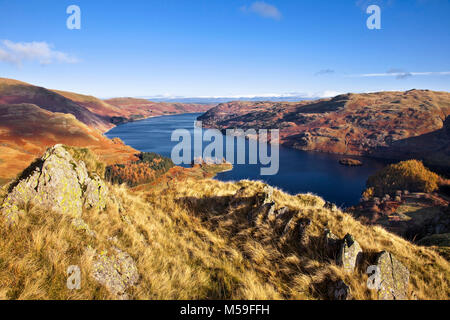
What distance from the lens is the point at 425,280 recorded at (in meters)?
5.89

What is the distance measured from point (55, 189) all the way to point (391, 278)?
8707 millimetres

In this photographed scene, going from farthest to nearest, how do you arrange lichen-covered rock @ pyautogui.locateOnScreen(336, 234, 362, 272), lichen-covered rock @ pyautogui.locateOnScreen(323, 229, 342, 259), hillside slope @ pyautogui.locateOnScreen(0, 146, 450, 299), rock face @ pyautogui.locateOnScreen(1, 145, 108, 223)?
lichen-covered rock @ pyautogui.locateOnScreen(323, 229, 342, 259)
lichen-covered rock @ pyautogui.locateOnScreen(336, 234, 362, 272)
rock face @ pyautogui.locateOnScreen(1, 145, 108, 223)
hillside slope @ pyautogui.locateOnScreen(0, 146, 450, 299)

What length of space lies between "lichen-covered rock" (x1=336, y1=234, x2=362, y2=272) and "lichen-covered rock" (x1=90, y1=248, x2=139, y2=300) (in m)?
5.05

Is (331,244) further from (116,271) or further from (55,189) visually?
(55,189)

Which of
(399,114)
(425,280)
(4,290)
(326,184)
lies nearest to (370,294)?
(425,280)

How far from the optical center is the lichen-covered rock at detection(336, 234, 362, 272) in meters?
5.75

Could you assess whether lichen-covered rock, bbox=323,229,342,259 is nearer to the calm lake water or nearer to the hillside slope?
the hillside slope

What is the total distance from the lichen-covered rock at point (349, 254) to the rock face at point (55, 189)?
6954 mm

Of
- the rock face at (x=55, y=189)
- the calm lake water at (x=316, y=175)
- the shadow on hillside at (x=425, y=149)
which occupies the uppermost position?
the rock face at (x=55, y=189)

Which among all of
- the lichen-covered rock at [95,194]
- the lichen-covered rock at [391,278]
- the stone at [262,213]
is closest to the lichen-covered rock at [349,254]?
the lichen-covered rock at [391,278]

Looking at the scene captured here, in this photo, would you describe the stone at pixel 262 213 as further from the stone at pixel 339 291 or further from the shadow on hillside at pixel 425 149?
the shadow on hillside at pixel 425 149

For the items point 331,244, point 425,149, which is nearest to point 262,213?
point 331,244

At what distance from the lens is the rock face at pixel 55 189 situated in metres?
5.08

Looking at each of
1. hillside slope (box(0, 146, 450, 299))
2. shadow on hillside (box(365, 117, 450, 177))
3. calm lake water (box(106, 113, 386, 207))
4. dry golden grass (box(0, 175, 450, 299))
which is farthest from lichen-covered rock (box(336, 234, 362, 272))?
shadow on hillside (box(365, 117, 450, 177))
